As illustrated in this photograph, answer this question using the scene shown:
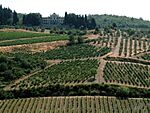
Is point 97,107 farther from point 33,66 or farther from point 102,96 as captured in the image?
point 33,66

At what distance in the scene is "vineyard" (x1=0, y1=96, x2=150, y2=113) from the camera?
75.9 metres

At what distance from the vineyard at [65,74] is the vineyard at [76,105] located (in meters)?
9.14

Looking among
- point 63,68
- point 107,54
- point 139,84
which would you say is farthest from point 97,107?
point 107,54

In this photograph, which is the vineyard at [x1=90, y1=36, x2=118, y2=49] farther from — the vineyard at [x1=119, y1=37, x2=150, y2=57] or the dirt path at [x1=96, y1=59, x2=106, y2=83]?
the dirt path at [x1=96, y1=59, x2=106, y2=83]

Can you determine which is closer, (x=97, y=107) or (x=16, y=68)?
(x=97, y=107)

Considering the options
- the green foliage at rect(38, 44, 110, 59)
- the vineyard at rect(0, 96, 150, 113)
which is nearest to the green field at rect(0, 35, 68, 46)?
the green foliage at rect(38, 44, 110, 59)

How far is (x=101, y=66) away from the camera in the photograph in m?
106

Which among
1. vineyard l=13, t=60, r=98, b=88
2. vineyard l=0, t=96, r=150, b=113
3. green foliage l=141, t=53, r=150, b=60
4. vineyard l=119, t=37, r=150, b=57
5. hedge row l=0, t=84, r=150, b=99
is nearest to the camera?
vineyard l=0, t=96, r=150, b=113

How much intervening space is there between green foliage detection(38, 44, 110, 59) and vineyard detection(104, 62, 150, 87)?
15.0 m

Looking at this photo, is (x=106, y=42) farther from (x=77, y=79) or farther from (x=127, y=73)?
(x=77, y=79)

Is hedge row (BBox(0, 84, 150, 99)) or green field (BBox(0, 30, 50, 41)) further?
green field (BBox(0, 30, 50, 41))

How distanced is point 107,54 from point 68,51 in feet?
47.7

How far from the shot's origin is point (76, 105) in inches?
3088

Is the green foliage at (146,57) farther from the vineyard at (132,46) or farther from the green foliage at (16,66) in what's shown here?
the green foliage at (16,66)
